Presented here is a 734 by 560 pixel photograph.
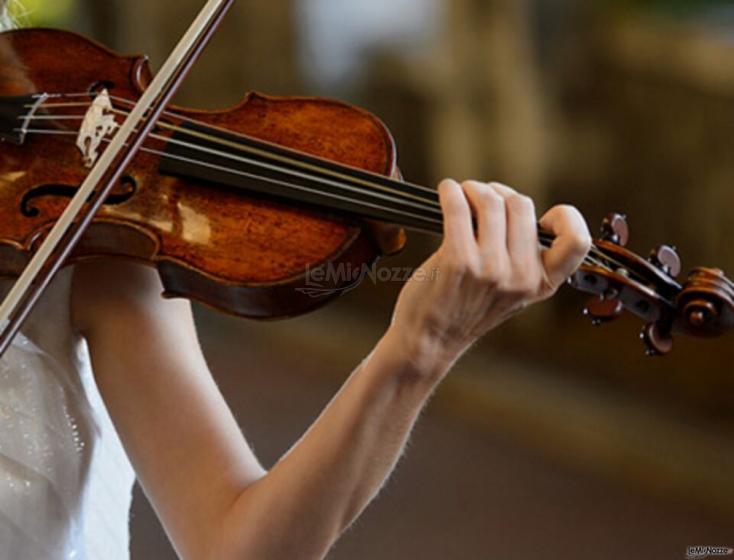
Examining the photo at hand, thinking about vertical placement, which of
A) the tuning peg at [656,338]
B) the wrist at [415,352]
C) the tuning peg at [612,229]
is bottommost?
the wrist at [415,352]

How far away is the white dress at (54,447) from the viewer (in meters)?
1.21

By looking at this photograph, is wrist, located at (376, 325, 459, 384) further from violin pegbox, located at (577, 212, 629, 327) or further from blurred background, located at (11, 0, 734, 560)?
blurred background, located at (11, 0, 734, 560)

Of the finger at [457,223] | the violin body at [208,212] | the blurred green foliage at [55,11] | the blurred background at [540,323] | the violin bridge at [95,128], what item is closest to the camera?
the finger at [457,223]

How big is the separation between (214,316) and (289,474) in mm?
3338

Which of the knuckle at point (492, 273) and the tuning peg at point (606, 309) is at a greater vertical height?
the tuning peg at point (606, 309)

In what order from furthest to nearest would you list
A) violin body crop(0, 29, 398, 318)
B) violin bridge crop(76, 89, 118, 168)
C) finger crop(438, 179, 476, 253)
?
violin bridge crop(76, 89, 118, 168), violin body crop(0, 29, 398, 318), finger crop(438, 179, 476, 253)

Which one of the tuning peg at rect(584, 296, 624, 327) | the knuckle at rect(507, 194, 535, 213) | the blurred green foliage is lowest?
the tuning peg at rect(584, 296, 624, 327)

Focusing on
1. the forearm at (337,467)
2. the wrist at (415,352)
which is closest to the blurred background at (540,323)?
the forearm at (337,467)

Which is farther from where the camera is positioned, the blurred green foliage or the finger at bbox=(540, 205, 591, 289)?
the blurred green foliage

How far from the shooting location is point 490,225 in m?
0.95

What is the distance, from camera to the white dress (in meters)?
1.21

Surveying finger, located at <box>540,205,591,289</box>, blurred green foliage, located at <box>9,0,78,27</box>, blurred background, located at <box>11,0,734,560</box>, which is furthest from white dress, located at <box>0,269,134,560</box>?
blurred green foliage, located at <box>9,0,78,27</box>

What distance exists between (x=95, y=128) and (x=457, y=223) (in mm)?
394

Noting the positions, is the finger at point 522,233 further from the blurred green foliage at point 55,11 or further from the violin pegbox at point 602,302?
the blurred green foliage at point 55,11
